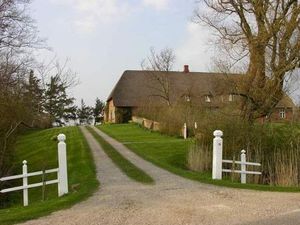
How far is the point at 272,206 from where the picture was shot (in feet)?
34.5

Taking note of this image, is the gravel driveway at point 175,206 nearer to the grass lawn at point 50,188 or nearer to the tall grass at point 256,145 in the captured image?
the grass lawn at point 50,188

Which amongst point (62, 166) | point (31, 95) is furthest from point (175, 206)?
point (31, 95)

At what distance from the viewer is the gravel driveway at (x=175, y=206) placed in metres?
9.19

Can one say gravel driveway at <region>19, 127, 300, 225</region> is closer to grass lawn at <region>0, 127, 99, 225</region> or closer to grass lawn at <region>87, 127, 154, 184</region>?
grass lawn at <region>0, 127, 99, 225</region>

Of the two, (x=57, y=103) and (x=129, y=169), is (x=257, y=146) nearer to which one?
(x=129, y=169)

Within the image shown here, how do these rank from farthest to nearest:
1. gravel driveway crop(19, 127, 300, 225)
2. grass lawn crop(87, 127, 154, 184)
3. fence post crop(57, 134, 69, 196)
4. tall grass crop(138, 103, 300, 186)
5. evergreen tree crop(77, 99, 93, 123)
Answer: evergreen tree crop(77, 99, 93, 123) < tall grass crop(138, 103, 300, 186) < grass lawn crop(87, 127, 154, 184) < fence post crop(57, 134, 69, 196) < gravel driveway crop(19, 127, 300, 225)

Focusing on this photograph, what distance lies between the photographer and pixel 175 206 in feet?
34.6

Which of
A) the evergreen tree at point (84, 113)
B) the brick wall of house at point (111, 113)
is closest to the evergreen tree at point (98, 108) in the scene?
the evergreen tree at point (84, 113)

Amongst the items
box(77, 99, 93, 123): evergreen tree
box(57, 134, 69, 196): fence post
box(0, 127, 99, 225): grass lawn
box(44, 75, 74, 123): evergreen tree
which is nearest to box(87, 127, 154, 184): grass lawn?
box(0, 127, 99, 225): grass lawn

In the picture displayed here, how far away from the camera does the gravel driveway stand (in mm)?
9188

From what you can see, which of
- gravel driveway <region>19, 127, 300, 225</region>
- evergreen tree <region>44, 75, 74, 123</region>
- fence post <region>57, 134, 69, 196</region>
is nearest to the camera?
gravel driveway <region>19, 127, 300, 225</region>

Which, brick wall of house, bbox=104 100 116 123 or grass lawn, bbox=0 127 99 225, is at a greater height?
brick wall of house, bbox=104 100 116 123

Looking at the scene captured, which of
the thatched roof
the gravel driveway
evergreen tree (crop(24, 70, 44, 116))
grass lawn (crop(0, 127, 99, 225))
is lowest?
A: grass lawn (crop(0, 127, 99, 225))

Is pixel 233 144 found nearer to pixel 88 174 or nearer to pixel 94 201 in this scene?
pixel 88 174
